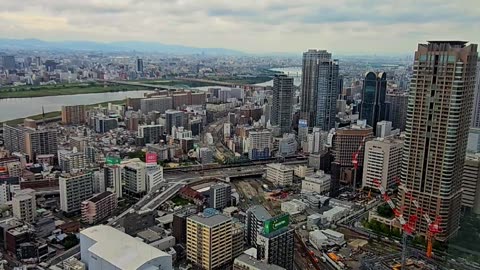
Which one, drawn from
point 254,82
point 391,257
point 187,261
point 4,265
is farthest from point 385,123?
point 254,82

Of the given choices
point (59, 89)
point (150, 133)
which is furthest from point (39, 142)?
point (59, 89)

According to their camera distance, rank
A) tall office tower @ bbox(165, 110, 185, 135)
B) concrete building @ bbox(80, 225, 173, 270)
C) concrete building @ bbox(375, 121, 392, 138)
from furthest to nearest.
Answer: tall office tower @ bbox(165, 110, 185, 135) < concrete building @ bbox(375, 121, 392, 138) < concrete building @ bbox(80, 225, 173, 270)

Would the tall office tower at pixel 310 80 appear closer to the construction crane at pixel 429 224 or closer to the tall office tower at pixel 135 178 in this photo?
the tall office tower at pixel 135 178

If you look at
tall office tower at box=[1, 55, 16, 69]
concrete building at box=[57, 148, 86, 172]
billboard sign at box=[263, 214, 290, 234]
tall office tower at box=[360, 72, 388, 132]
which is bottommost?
concrete building at box=[57, 148, 86, 172]

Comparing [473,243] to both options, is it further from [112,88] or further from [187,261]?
[112,88]

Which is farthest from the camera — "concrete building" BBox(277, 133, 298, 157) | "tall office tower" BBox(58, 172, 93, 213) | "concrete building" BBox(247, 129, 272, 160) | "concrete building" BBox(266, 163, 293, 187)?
"concrete building" BBox(277, 133, 298, 157)

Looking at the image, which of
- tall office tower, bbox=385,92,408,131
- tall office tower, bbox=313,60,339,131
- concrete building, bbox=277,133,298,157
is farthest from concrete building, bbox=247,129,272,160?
tall office tower, bbox=385,92,408,131

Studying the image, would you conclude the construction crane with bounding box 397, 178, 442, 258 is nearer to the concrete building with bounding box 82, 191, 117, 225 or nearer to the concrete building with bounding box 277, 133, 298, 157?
the concrete building with bounding box 82, 191, 117, 225
